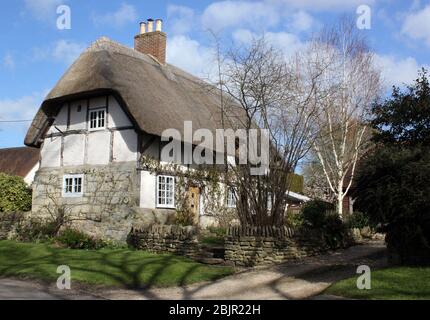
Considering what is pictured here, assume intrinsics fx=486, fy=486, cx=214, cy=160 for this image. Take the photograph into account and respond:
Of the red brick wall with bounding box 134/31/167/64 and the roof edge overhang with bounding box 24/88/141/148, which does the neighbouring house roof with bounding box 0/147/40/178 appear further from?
the red brick wall with bounding box 134/31/167/64

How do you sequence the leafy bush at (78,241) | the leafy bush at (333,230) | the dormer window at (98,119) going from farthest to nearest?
the dormer window at (98,119)
the leafy bush at (78,241)
the leafy bush at (333,230)

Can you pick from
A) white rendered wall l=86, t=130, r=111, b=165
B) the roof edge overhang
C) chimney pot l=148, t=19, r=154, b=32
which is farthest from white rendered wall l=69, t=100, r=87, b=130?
chimney pot l=148, t=19, r=154, b=32

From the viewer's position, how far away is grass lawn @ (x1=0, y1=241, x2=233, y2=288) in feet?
36.7

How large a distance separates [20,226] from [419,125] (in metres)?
15.3

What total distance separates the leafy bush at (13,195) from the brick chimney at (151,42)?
8507 millimetres

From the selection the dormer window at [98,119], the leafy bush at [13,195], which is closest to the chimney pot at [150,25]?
the dormer window at [98,119]

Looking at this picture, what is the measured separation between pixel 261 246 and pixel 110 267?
163 inches

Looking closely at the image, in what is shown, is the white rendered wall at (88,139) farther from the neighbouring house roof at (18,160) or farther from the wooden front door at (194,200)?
the neighbouring house roof at (18,160)

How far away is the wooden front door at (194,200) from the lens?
2031 centimetres

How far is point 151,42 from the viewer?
23688 mm

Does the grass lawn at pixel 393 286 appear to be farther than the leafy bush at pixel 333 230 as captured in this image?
No

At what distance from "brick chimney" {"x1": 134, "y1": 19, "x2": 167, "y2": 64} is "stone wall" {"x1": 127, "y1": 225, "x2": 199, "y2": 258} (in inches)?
391

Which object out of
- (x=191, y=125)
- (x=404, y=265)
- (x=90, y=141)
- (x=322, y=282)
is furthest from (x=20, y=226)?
(x=404, y=265)

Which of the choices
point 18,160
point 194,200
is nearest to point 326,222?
point 194,200
